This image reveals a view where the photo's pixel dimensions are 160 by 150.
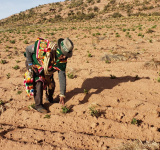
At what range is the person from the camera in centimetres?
275

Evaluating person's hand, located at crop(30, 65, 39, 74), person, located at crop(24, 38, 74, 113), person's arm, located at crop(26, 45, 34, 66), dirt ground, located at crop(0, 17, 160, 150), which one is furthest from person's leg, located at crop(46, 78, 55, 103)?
person's arm, located at crop(26, 45, 34, 66)

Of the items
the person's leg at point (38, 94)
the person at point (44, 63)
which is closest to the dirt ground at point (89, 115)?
the person's leg at point (38, 94)

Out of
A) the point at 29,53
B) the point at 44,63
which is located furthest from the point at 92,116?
the point at 29,53

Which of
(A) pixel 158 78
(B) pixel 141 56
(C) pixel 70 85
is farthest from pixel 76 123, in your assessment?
(B) pixel 141 56

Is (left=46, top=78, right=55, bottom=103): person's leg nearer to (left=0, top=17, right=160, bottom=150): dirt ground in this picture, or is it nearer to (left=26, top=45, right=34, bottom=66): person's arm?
(left=0, top=17, right=160, bottom=150): dirt ground

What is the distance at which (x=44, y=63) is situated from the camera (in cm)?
277

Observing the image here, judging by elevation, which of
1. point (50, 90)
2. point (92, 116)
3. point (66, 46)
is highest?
point (66, 46)

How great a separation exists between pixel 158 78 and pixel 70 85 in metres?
2.85

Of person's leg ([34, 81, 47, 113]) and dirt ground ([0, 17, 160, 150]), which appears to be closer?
dirt ground ([0, 17, 160, 150])

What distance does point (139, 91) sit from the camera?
4.13 metres

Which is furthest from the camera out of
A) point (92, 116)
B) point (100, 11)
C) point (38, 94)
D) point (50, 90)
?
point (100, 11)

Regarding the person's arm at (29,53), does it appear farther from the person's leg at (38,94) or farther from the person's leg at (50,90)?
the person's leg at (50,90)

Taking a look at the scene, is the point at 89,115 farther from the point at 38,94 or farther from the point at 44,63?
the point at 44,63

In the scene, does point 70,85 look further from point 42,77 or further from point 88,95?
point 42,77
